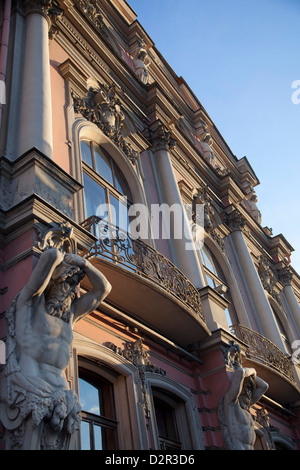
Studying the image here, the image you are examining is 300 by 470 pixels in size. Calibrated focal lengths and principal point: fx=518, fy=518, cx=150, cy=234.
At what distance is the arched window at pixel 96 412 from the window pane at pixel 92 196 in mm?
2984

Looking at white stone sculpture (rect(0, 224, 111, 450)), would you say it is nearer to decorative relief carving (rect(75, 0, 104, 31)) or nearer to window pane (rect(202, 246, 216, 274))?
window pane (rect(202, 246, 216, 274))

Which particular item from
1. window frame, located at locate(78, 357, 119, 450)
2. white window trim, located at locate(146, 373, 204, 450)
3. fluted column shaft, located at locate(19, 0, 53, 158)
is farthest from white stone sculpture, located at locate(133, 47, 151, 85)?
window frame, located at locate(78, 357, 119, 450)

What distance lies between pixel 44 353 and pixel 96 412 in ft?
6.78

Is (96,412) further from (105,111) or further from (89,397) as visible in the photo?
(105,111)

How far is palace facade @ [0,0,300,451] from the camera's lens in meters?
6.81

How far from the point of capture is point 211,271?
13266 mm

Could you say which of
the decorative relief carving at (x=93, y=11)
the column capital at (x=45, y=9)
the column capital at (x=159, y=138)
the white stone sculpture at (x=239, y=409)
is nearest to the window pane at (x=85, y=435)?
the white stone sculpture at (x=239, y=409)

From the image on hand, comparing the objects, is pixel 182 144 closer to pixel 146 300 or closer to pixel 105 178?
pixel 105 178

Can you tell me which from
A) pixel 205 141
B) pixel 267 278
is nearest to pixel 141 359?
pixel 267 278

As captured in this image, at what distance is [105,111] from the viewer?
1084cm

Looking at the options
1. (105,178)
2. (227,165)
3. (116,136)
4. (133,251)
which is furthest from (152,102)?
(227,165)

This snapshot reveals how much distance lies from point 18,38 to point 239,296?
27.3 ft

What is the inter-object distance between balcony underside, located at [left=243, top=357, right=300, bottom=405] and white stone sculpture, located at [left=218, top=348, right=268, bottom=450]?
143 centimetres

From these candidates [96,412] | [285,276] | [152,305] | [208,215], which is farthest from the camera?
[285,276]
